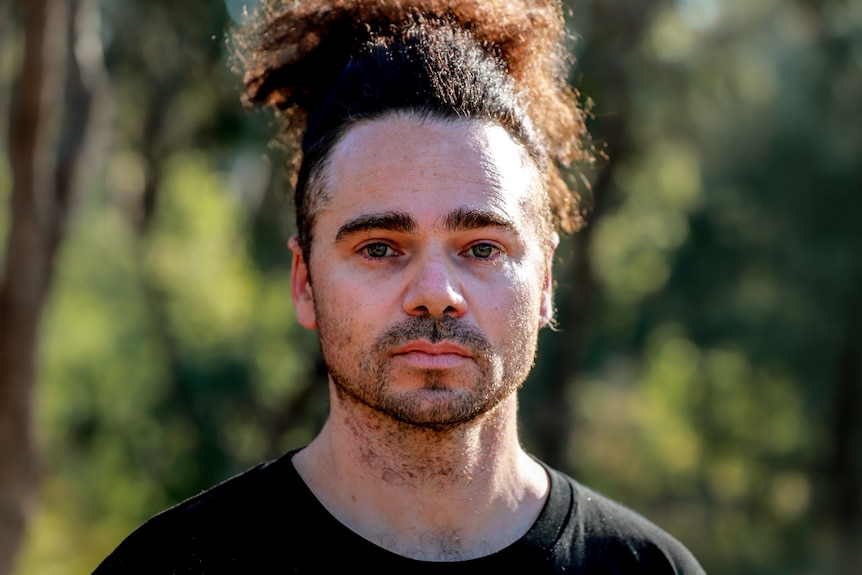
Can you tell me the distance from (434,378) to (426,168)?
478 millimetres

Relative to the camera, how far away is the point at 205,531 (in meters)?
2.27

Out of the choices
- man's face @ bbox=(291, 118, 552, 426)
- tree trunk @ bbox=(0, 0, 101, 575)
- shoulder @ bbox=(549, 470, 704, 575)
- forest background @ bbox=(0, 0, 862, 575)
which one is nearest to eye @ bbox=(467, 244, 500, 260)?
man's face @ bbox=(291, 118, 552, 426)

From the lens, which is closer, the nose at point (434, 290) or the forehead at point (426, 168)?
the nose at point (434, 290)

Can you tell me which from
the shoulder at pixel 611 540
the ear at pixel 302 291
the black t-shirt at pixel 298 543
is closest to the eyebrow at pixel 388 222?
the ear at pixel 302 291

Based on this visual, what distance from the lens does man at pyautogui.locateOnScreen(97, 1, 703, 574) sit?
224cm

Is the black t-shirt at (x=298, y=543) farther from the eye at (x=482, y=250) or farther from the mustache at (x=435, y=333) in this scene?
A: the eye at (x=482, y=250)

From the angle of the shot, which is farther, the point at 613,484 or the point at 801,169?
the point at 613,484

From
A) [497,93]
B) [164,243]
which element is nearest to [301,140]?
[497,93]

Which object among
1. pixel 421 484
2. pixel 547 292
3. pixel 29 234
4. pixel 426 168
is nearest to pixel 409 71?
pixel 426 168

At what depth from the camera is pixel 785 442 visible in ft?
59.9

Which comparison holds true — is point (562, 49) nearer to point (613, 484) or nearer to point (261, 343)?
point (261, 343)

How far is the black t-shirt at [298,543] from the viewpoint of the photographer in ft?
7.30

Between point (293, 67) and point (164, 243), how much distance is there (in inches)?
452

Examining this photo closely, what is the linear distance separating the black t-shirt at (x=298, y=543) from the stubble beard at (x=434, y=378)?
28 cm
